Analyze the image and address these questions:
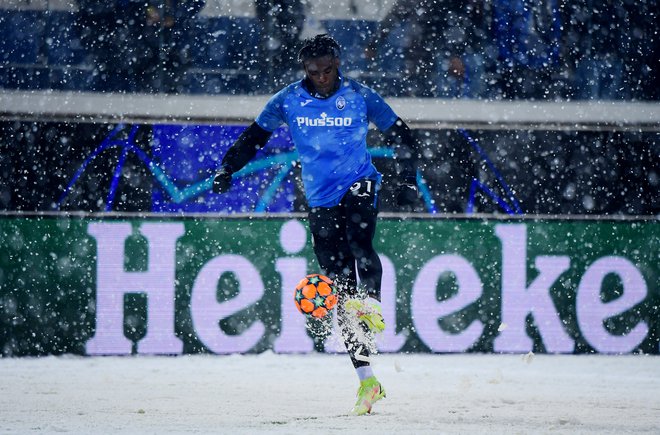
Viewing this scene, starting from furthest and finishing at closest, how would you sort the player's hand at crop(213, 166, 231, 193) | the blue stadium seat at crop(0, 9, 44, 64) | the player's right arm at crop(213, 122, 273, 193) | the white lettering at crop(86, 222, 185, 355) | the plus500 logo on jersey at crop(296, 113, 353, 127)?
the blue stadium seat at crop(0, 9, 44, 64)
the white lettering at crop(86, 222, 185, 355)
the player's right arm at crop(213, 122, 273, 193)
the player's hand at crop(213, 166, 231, 193)
the plus500 logo on jersey at crop(296, 113, 353, 127)

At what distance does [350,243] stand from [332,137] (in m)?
0.57

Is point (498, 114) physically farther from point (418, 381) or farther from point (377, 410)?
point (377, 410)

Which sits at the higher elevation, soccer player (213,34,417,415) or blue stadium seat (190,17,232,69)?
blue stadium seat (190,17,232,69)

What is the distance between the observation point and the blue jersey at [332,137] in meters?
5.69

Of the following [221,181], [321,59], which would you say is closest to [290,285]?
[221,181]

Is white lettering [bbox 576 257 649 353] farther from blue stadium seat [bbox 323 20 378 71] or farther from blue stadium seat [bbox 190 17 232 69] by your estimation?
blue stadium seat [bbox 190 17 232 69]

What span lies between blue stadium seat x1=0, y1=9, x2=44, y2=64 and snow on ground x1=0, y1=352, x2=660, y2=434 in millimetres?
2414

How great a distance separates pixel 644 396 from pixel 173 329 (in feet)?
12.1

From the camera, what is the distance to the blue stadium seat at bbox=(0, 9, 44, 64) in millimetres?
8641

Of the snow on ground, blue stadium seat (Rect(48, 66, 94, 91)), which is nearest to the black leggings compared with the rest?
the snow on ground

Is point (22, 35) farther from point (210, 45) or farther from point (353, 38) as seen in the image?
point (353, 38)

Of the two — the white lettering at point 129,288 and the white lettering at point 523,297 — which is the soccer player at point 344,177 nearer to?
the white lettering at point 129,288

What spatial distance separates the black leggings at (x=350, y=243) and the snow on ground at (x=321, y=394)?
61 centimetres

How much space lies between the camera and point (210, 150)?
8.64 meters
